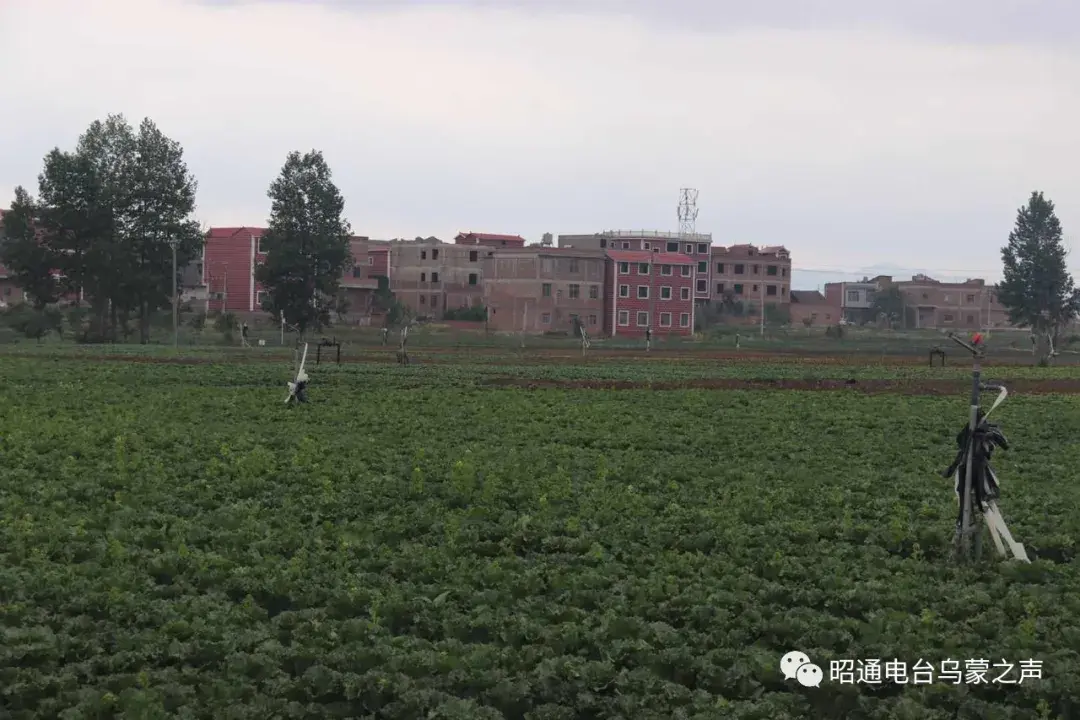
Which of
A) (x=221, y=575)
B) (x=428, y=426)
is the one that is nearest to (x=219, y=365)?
(x=428, y=426)

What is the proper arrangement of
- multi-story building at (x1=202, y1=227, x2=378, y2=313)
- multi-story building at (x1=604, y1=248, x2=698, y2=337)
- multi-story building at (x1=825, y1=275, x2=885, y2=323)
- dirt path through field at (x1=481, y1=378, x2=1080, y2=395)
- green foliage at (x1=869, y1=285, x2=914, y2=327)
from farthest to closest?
multi-story building at (x1=825, y1=275, x2=885, y2=323)
green foliage at (x1=869, y1=285, x2=914, y2=327)
multi-story building at (x1=202, y1=227, x2=378, y2=313)
multi-story building at (x1=604, y1=248, x2=698, y2=337)
dirt path through field at (x1=481, y1=378, x2=1080, y2=395)

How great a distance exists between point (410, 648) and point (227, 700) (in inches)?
54.0

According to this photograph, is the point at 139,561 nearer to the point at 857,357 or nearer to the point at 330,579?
the point at 330,579

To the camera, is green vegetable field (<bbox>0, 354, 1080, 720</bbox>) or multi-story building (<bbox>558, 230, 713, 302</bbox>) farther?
multi-story building (<bbox>558, 230, 713, 302</bbox>)

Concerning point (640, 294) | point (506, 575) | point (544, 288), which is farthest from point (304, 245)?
point (506, 575)

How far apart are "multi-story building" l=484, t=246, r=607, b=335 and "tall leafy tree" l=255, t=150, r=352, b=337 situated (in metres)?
19.1

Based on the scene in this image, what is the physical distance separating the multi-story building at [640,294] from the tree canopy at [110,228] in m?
33.0

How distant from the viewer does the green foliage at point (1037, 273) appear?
90.9 meters

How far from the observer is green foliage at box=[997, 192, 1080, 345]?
90938 mm

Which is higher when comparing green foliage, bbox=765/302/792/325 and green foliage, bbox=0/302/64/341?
green foliage, bbox=765/302/792/325

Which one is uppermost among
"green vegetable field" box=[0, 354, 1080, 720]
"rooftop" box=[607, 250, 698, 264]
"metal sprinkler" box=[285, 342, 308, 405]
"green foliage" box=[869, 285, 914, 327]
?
"rooftop" box=[607, 250, 698, 264]

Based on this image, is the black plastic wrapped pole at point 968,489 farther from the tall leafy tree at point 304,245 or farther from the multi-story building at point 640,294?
the multi-story building at point 640,294

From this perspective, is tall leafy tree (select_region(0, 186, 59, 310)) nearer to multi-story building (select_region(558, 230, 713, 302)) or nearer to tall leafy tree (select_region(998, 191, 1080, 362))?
multi-story building (select_region(558, 230, 713, 302))

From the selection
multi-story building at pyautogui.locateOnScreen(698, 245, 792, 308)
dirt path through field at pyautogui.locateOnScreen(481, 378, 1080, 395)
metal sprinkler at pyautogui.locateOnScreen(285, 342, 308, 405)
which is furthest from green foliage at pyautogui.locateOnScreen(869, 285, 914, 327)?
metal sprinkler at pyautogui.locateOnScreen(285, 342, 308, 405)
